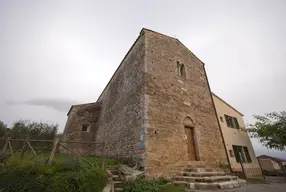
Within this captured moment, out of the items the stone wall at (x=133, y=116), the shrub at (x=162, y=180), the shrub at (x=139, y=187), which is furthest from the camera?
the stone wall at (x=133, y=116)

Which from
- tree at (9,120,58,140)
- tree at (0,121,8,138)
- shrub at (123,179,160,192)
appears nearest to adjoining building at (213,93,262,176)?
shrub at (123,179,160,192)

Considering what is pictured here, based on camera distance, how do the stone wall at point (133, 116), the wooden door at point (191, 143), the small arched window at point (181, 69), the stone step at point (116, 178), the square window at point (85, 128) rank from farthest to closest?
the square window at point (85, 128)
the small arched window at point (181, 69)
the wooden door at point (191, 143)
the stone wall at point (133, 116)
the stone step at point (116, 178)

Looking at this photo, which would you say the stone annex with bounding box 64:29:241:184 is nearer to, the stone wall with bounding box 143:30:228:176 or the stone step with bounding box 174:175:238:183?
the stone wall with bounding box 143:30:228:176

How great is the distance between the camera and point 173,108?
7855 mm

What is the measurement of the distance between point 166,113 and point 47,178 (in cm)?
559

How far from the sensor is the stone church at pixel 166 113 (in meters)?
6.46

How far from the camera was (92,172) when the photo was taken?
3867 mm

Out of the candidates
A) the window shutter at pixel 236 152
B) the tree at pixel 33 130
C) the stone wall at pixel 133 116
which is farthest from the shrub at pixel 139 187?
the tree at pixel 33 130

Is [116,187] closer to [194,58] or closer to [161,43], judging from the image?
[161,43]

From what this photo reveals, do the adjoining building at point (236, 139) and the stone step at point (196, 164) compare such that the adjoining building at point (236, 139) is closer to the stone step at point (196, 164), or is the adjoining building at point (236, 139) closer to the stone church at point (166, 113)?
the stone church at point (166, 113)

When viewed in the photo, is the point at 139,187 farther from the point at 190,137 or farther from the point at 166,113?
the point at 190,137

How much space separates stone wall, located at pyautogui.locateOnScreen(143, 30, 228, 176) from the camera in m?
6.48

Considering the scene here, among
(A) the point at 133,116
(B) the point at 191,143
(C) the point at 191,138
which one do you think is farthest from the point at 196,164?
Result: (A) the point at 133,116

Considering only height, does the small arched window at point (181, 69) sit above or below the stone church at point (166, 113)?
above
